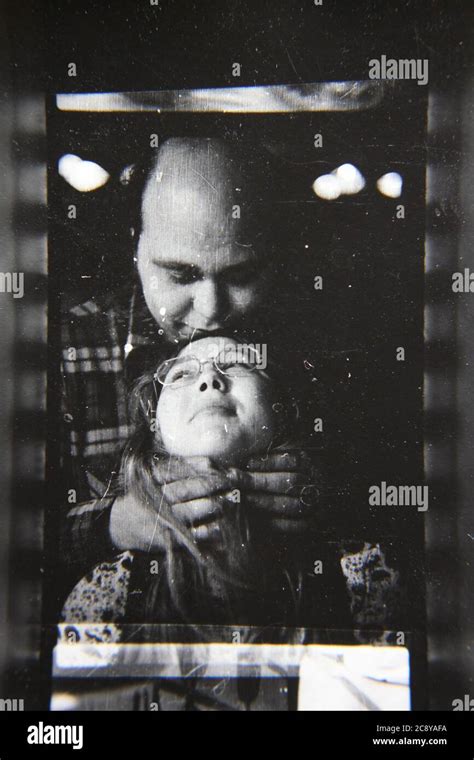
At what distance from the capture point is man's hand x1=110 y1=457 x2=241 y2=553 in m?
0.97

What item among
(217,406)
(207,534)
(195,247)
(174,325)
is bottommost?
(207,534)

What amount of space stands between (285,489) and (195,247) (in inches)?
17.7

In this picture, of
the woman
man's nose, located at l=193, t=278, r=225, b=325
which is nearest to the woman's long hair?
the woman

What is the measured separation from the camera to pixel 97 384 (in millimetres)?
977

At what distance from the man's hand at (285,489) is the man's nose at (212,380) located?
14 centimetres

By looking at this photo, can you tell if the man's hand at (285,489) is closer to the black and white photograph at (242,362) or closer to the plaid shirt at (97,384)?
the black and white photograph at (242,362)

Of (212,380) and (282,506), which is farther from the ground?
(212,380)

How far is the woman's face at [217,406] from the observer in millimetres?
969

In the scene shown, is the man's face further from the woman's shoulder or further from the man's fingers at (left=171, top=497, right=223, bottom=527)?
the woman's shoulder

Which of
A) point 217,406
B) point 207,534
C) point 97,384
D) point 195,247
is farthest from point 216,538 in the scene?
point 195,247

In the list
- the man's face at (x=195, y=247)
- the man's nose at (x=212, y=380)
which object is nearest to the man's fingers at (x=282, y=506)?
the man's nose at (x=212, y=380)

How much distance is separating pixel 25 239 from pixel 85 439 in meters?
0.37

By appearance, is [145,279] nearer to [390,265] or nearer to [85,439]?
[85,439]

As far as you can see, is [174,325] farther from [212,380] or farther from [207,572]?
[207,572]
